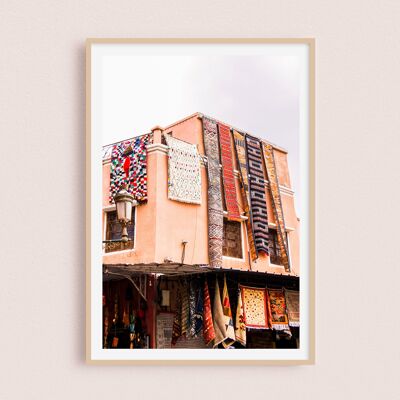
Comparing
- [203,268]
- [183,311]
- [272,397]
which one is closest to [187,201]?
[203,268]

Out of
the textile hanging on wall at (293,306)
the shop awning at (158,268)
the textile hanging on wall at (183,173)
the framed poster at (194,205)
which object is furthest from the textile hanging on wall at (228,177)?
the textile hanging on wall at (293,306)

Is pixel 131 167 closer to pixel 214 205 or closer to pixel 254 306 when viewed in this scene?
pixel 214 205

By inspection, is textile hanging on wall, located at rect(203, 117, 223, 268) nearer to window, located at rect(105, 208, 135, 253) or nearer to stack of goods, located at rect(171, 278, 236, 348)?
stack of goods, located at rect(171, 278, 236, 348)

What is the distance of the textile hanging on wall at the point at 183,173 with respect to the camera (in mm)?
2496

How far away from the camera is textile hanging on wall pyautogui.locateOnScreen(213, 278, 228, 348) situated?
241cm

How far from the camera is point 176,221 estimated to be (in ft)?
8.04

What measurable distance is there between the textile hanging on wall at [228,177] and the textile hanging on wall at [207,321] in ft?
1.08

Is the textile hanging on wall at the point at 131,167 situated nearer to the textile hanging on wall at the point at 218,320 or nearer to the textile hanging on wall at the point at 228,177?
the textile hanging on wall at the point at 228,177

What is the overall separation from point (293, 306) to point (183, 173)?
0.72 m

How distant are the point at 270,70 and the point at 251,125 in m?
0.24

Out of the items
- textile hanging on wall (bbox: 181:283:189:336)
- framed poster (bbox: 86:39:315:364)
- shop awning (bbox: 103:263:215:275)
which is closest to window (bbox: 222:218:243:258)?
framed poster (bbox: 86:39:315:364)
